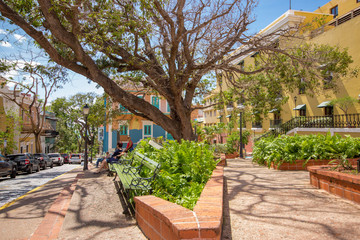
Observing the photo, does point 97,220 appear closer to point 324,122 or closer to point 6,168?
point 6,168

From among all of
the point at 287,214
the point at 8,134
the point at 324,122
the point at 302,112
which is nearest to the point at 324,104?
the point at 324,122

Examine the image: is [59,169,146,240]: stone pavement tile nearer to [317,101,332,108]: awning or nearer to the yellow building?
the yellow building

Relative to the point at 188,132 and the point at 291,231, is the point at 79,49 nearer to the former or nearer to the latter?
the point at 188,132

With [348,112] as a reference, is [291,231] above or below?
below

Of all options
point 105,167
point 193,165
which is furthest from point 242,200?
point 105,167

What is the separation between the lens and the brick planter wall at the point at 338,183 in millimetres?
4781

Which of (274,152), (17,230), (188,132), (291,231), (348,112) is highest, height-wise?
(348,112)

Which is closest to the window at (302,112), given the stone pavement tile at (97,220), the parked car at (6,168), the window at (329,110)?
the window at (329,110)

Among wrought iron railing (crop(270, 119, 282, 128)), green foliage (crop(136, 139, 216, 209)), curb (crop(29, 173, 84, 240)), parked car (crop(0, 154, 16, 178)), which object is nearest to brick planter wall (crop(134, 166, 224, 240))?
green foliage (crop(136, 139, 216, 209))

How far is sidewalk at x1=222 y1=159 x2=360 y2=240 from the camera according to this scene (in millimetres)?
3570

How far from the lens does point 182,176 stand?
5.44 m

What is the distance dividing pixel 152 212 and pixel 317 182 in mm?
4125

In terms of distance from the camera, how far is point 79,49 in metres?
9.38

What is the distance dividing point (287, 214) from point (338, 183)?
5.68 ft
